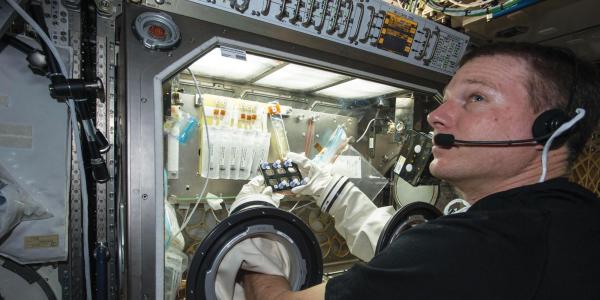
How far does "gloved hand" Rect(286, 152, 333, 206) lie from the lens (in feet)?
6.57

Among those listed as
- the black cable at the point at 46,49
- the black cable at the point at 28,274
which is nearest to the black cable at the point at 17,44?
the black cable at the point at 46,49

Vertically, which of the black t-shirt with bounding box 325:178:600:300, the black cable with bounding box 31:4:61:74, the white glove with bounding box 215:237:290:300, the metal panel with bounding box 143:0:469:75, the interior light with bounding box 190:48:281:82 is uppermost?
the metal panel with bounding box 143:0:469:75

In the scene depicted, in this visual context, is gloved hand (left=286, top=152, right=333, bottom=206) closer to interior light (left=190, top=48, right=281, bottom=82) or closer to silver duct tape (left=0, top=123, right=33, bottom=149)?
interior light (left=190, top=48, right=281, bottom=82)

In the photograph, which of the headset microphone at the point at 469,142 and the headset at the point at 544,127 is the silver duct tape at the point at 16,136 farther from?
the headset at the point at 544,127

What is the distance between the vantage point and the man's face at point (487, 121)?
105cm

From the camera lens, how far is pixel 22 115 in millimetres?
1083

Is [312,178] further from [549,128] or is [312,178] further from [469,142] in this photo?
[549,128]

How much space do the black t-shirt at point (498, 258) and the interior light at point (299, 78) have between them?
123 cm

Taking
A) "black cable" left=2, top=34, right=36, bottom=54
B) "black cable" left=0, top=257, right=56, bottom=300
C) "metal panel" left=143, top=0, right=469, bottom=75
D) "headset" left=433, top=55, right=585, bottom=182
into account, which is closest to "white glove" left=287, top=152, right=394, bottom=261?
"metal panel" left=143, top=0, right=469, bottom=75

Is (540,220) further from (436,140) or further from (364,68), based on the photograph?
(364,68)

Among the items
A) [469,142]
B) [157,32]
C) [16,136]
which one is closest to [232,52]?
[157,32]

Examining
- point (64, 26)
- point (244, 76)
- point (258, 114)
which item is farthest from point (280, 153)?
point (64, 26)

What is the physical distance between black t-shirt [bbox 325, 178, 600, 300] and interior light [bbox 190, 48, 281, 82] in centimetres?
123

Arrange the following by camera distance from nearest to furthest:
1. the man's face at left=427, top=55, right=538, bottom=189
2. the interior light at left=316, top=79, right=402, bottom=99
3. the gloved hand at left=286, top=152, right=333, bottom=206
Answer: the man's face at left=427, top=55, right=538, bottom=189
the gloved hand at left=286, top=152, right=333, bottom=206
the interior light at left=316, top=79, right=402, bottom=99
